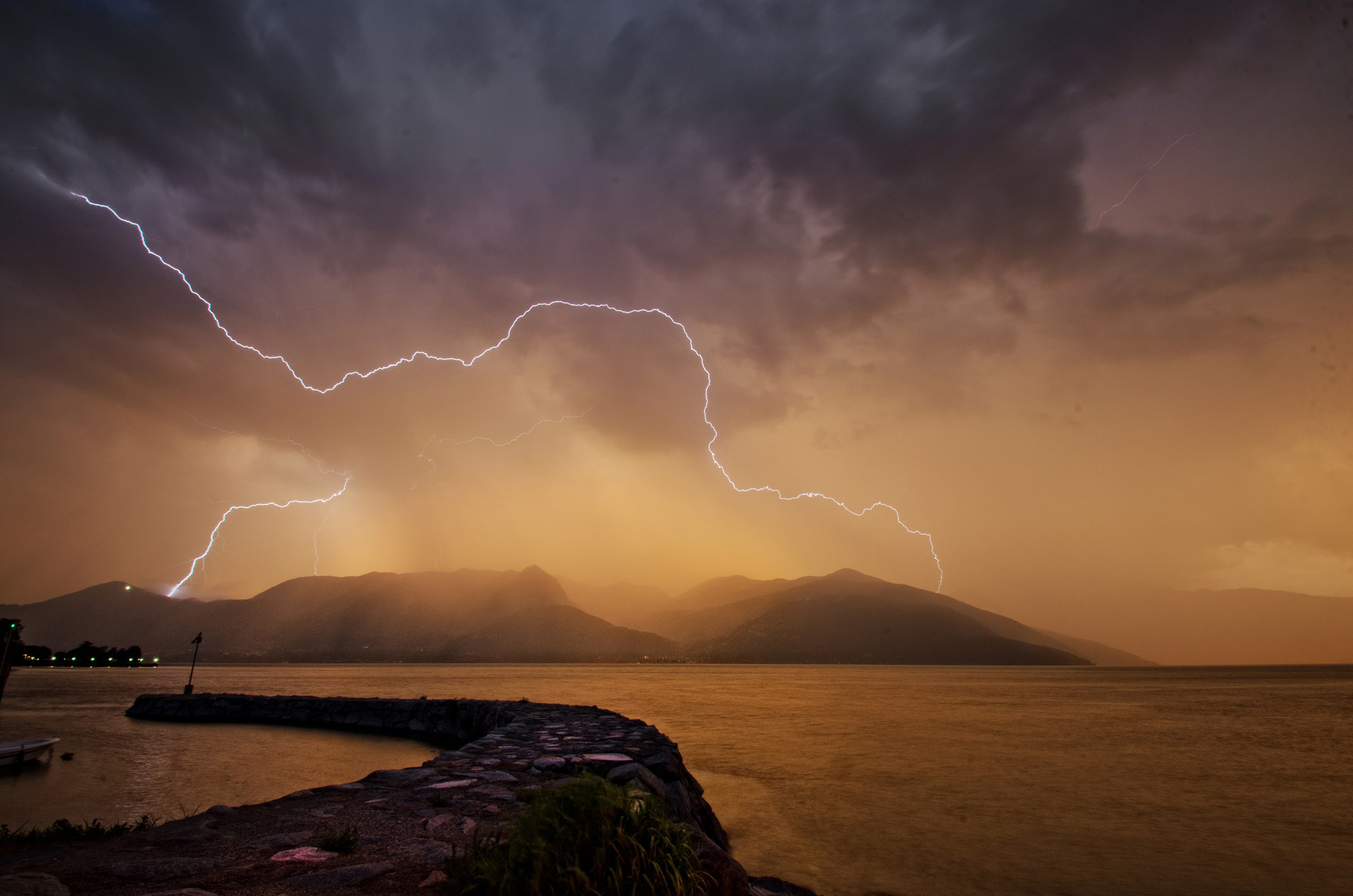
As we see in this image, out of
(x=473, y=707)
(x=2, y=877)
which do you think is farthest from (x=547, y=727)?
(x=2, y=877)

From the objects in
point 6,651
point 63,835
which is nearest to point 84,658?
point 6,651

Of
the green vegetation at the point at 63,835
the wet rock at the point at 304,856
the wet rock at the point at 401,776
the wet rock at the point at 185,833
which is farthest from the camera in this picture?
the wet rock at the point at 401,776

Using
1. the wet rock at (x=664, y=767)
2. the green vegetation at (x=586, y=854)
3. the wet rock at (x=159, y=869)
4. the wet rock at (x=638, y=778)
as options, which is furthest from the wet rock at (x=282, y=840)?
the wet rock at (x=664, y=767)

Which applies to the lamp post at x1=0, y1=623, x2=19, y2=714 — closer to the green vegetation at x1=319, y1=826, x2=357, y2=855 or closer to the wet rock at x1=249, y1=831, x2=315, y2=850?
the wet rock at x1=249, y1=831, x2=315, y2=850

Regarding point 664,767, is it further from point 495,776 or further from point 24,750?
point 24,750

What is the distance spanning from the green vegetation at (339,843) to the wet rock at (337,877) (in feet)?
1.94

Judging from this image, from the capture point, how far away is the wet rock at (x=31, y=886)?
171 inches

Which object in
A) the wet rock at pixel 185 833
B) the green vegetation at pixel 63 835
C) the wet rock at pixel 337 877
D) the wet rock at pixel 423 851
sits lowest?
the green vegetation at pixel 63 835

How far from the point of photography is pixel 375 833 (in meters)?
6.66

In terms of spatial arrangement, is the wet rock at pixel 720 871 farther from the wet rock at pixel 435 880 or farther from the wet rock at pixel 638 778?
the wet rock at pixel 638 778

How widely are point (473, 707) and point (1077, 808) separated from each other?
1948cm

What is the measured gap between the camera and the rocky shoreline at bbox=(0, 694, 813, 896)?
507 cm

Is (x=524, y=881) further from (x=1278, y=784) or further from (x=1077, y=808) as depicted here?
(x=1278, y=784)

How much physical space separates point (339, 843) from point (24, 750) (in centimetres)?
1729
